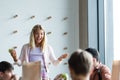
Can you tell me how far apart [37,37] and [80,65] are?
5.32 ft

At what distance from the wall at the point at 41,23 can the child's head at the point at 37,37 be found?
82 cm

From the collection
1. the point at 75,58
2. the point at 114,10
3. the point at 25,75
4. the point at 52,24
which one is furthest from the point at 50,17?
the point at 75,58

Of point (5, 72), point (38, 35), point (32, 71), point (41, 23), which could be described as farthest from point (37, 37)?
point (32, 71)

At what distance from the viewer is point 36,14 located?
3781 millimetres

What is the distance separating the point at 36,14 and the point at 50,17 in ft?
0.64

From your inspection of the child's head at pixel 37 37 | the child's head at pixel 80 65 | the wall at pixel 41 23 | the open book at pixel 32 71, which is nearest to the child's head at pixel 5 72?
the open book at pixel 32 71

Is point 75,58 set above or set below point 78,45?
above

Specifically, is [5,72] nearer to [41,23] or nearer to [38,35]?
[38,35]

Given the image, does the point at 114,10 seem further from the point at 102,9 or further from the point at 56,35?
Answer: the point at 56,35

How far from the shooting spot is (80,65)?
51.6 inches

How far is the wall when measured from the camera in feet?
11.9

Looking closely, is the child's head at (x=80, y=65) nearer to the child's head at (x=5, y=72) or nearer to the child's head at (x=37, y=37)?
the child's head at (x=5, y=72)

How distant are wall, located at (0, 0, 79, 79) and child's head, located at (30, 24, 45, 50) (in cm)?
82

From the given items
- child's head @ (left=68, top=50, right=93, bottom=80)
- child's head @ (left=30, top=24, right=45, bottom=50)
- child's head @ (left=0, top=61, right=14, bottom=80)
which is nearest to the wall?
child's head @ (left=30, top=24, right=45, bottom=50)
